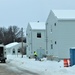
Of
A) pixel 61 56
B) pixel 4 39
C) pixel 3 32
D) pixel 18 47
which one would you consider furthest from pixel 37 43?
pixel 3 32

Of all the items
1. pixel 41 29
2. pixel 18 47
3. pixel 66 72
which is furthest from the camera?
pixel 18 47

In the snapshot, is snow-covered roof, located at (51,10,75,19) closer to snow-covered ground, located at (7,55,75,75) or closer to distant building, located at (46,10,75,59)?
distant building, located at (46,10,75,59)

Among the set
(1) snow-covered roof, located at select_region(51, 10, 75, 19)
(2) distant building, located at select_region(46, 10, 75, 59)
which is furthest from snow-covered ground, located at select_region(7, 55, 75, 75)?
(1) snow-covered roof, located at select_region(51, 10, 75, 19)

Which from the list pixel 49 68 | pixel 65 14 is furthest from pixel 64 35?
pixel 49 68

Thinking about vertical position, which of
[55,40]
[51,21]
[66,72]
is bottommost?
[66,72]

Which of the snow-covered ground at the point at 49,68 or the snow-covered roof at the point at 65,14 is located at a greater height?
the snow-covered roof at the point at 65,14

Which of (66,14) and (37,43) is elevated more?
(66,14)

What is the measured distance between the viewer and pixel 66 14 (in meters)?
47.0

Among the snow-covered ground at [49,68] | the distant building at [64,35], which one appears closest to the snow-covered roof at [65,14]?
the distant building at [64,35]

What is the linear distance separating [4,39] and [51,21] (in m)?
91.3

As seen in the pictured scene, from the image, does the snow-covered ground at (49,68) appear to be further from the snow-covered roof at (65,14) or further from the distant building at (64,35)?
the snow-covered roof at (65,14)

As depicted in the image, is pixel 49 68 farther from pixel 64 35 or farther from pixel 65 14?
pixel 65 14

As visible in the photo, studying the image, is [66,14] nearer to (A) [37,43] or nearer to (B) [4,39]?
(A) [37,43]

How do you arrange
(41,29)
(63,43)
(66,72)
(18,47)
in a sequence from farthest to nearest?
(18,47)
(41,29)
(63,43)
(66,72)
